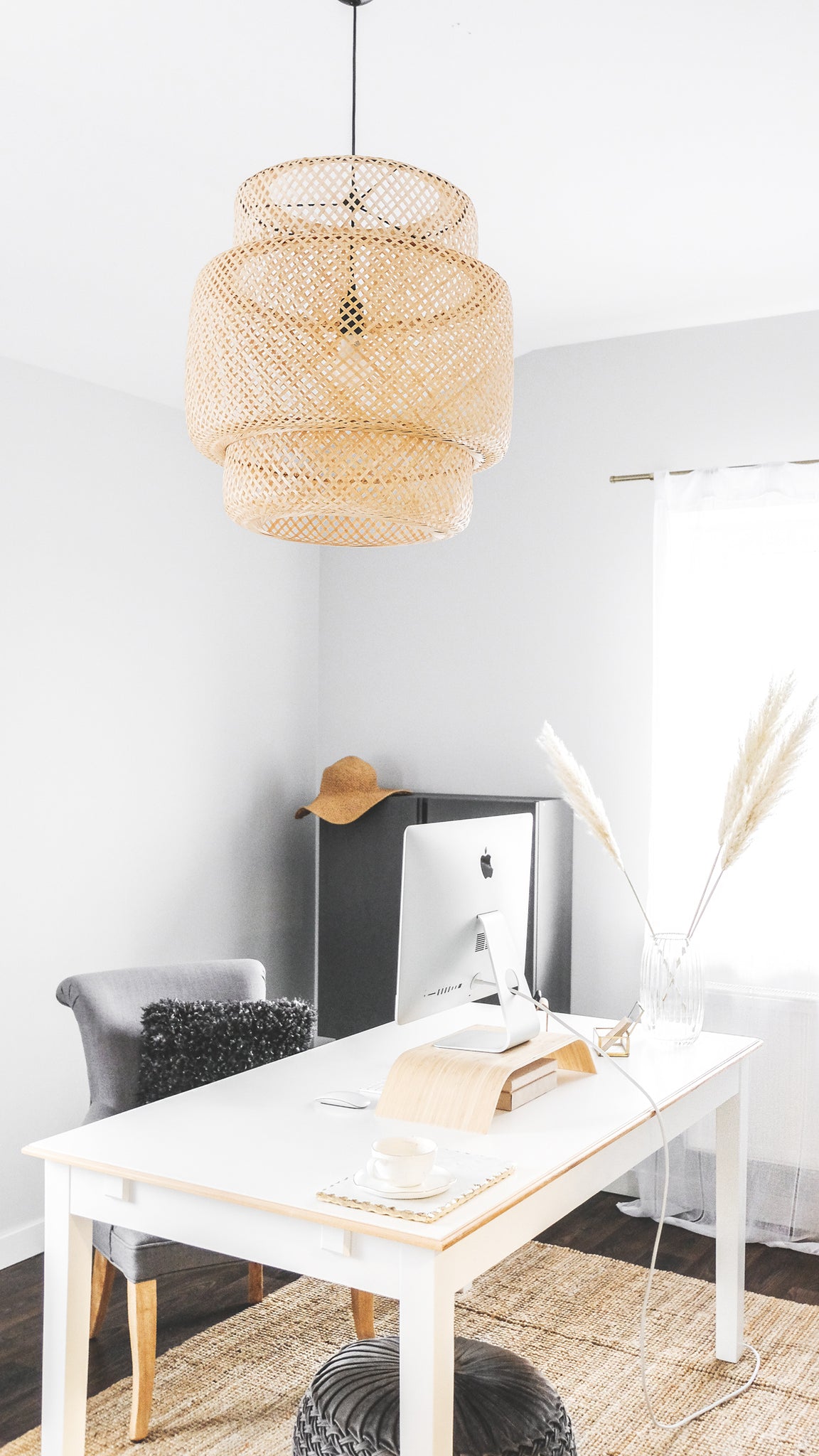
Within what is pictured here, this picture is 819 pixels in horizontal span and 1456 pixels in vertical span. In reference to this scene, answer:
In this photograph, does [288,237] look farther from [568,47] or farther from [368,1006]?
[368,1006]

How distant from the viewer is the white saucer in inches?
66.9

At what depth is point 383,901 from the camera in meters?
3.98

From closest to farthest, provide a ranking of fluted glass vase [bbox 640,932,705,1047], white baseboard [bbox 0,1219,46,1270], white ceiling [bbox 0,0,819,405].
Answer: white ceiling [bbox 0,0,819,405], fluted glass vase [bbox 640,932,705,1047], white baseboard [bbox 0,1219,46,1270]

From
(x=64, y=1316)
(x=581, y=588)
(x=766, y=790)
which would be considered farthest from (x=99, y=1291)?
(x=581, y=588)

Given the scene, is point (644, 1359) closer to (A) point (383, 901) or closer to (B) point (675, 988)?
(B) point (675, 988)

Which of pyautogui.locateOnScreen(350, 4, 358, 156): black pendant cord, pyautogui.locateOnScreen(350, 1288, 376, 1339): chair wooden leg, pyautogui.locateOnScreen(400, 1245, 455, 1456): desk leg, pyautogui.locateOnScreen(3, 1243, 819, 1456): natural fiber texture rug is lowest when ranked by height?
pyautogui.locateOnScreen(3, 1243, 819, 1456): natural fiber texture rug

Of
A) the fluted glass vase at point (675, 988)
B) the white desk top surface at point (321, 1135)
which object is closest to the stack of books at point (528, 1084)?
the white desk top surface at point (321, 1135)

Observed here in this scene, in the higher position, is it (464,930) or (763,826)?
(763,826)

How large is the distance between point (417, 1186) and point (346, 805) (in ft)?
7.84

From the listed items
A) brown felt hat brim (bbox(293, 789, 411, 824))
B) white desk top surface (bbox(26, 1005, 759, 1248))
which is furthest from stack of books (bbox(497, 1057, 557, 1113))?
brown felt hat brim (bbox(293, 789, 411, 824))

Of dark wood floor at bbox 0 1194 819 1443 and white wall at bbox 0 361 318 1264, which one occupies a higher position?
white wall at bbox 0 361 318 1264

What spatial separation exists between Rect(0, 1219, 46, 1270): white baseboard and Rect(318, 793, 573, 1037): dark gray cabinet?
3.70 ft

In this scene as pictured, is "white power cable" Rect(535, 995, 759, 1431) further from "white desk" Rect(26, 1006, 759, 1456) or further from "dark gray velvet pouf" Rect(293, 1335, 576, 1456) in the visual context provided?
"dark gray velvet pouf" Rect(293, 1335, 576, 1456)

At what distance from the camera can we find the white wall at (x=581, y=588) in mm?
3664
